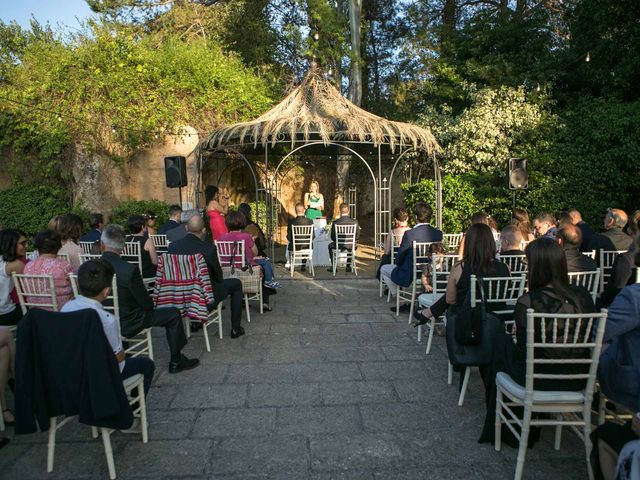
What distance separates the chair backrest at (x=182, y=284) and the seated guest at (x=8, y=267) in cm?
106

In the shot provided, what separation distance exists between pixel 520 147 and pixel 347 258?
5600 mm

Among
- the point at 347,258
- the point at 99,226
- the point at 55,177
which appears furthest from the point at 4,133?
the point at 347,258

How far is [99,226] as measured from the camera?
633cm

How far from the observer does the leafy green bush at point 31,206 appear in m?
11.4

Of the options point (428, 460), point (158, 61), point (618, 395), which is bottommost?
point (428, 460)

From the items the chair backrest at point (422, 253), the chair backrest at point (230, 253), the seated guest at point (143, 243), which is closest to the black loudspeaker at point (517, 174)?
the chair backrest at point (422, 253)

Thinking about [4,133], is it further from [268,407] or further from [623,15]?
[623,15]

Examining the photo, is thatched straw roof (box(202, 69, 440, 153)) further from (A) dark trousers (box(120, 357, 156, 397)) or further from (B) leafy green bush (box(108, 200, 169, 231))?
(A) dark trousers (box(120, 357, 156, 397))

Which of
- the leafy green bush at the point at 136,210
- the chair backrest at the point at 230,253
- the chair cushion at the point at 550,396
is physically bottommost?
the chair cushion at the point at 550,396

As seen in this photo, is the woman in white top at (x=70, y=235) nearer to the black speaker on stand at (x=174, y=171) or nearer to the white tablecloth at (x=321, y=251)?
the black speaker on stand at (x=174, y=171)

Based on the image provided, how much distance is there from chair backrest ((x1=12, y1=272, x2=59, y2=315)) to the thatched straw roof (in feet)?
15.8

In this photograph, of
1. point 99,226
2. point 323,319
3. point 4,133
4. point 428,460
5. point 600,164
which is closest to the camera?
point 428,460

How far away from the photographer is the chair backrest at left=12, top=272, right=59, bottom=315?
3.58m

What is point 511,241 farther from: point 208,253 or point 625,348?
point 208,253
